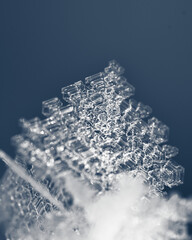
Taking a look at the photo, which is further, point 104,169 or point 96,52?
point 96,52

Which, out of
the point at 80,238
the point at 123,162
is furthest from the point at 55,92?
the point at 80,238

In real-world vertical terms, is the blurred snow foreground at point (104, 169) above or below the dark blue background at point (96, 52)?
below

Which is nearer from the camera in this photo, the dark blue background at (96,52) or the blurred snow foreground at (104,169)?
the blurred snow foreground at (104,169)

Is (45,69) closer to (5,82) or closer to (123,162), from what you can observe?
(5,82)

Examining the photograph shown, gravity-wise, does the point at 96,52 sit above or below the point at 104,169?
above
